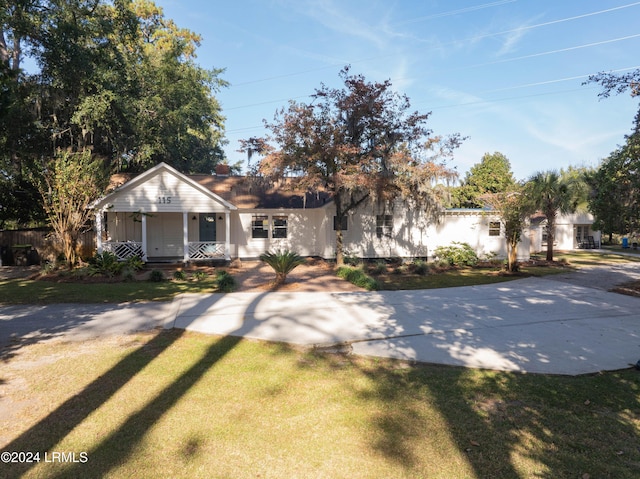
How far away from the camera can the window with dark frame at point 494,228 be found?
19758 millimetres

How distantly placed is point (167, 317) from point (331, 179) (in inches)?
322

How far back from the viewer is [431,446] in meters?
3.24

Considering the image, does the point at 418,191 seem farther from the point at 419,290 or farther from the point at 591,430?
the point at 591,430

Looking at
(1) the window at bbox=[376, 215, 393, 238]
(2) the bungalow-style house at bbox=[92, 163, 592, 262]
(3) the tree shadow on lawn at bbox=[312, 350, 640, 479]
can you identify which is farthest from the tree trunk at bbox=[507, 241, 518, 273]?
(3) the tree shadow on lawn at bbox=[312, 350, 640, 479]

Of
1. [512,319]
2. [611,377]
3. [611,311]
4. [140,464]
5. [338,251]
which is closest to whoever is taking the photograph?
[140,464]

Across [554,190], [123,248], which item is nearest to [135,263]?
[123,248]

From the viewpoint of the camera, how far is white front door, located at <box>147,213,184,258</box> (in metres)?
18.5

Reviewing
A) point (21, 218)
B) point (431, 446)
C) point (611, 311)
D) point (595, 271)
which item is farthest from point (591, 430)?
point (21, 218)

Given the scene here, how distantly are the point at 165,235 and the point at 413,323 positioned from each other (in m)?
15.0

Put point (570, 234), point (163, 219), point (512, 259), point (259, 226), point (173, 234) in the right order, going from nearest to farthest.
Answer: point (512, 259), point (163, 219), point (173, 234), point (259, 226), point (570, 234)

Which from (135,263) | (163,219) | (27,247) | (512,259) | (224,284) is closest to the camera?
(224,284)

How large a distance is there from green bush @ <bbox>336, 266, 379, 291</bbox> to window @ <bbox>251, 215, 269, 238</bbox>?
20.1 ft

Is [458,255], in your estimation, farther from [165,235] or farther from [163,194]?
[165,235]

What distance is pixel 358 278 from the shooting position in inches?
482
